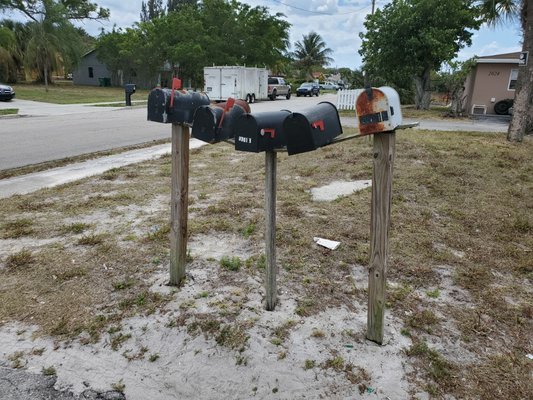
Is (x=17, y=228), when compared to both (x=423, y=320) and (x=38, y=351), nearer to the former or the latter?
(x=38, y=351)

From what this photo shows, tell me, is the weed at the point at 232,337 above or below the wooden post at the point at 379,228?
below

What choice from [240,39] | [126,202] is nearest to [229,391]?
[126,202]

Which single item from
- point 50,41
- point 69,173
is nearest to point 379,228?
point 69,173

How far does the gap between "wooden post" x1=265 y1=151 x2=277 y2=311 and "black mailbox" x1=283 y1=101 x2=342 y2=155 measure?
27 centimetres

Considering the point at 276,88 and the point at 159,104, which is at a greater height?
the point at 276,88

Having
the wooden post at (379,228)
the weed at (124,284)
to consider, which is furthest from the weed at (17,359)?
the wooden post at (379,228)

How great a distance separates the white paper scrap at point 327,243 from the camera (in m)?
3.99

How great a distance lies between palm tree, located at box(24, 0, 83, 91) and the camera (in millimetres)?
30219

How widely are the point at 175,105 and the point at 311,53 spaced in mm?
69529

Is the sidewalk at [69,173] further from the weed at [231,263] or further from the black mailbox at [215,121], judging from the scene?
the black mailbox at [215,121]

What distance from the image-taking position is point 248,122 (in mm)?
2410

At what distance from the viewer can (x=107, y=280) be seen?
3279mm

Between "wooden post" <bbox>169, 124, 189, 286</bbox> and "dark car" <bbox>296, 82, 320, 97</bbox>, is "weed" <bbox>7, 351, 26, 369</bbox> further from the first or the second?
"dark car" <bbox>296, 82, 320, 97</bbox>

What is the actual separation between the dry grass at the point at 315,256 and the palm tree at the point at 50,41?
2891 centimetres
